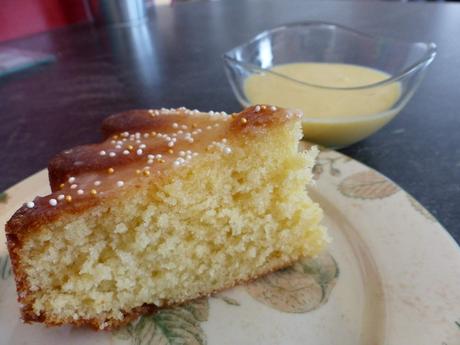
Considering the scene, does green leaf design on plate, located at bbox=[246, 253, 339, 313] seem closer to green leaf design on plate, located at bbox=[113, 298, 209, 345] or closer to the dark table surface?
green leaf design on plate, located at bbox=[113, 298, 209, 345]

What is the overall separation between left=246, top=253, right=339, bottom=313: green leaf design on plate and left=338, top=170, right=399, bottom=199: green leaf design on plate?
0.93 ft

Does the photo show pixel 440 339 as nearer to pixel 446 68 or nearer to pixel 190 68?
pixel 446 68

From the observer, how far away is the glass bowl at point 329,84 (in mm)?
1849

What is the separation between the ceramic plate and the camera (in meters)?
1.19

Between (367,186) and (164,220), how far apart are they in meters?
0.80

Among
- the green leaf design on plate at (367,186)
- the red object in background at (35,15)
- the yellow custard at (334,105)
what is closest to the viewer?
the green leaf design on plate at (367,186)

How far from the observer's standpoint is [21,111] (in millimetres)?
2787

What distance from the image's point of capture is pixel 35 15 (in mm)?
4484

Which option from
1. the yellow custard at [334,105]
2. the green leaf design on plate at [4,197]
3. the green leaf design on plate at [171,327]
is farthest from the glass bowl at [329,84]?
the green leaf design on plate at [4,197]

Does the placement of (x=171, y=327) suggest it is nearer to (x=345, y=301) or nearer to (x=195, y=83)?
(x=345, y=301)

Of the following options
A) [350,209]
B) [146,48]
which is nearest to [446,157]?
[350,209]

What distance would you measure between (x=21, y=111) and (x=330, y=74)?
1.96 metres

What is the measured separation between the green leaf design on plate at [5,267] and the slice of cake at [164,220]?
255mm

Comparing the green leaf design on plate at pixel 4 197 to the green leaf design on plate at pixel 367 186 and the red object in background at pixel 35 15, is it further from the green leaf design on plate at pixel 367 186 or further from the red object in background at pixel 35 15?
the red object in background at pixel 35 15
